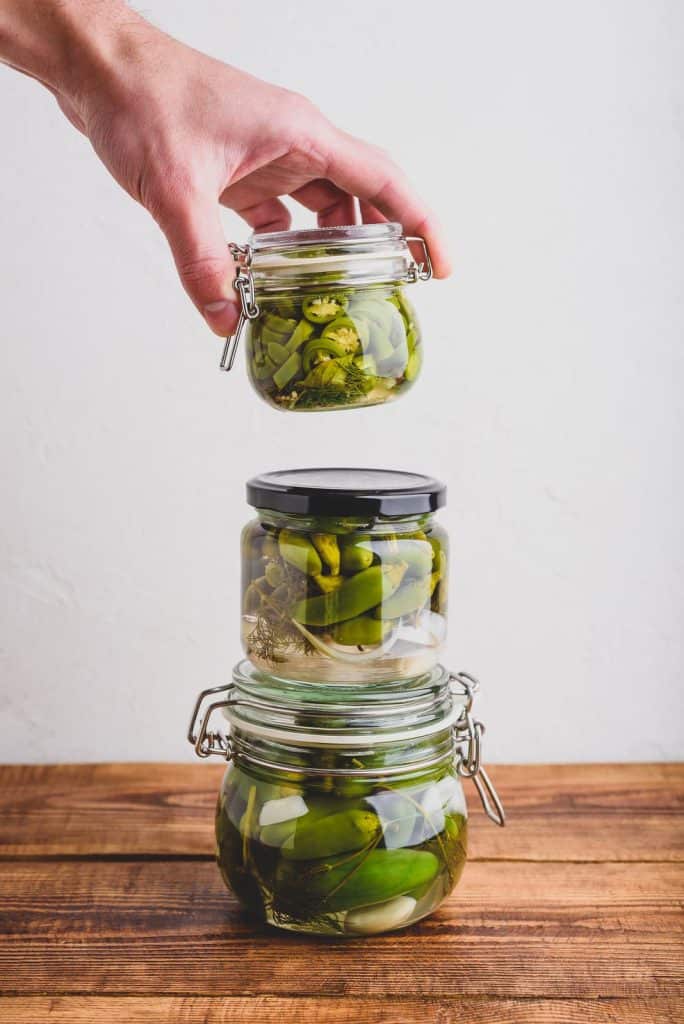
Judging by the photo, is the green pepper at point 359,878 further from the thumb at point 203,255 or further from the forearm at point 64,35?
the forearm at point 64,35

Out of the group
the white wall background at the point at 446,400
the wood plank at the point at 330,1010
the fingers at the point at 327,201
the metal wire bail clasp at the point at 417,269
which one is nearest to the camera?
the wood plank at the point at 330,1010

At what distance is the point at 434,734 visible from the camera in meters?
0.91

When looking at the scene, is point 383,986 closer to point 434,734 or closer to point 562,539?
point 434,734

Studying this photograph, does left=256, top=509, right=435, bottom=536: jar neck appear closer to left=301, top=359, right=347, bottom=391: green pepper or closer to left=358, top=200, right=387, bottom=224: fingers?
left=301, top=359, right=347, bottom=391: green pepper

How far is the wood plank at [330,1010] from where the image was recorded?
2.57ft

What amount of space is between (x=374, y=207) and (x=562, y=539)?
1.53ft

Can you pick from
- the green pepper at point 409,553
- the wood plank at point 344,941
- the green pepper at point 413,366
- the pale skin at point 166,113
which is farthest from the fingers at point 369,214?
the wood plank at point 344,941

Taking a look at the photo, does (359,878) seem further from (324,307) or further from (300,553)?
(324,307)

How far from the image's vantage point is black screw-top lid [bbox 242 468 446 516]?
2.75 ft

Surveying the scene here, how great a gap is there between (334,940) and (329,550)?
0.31 m

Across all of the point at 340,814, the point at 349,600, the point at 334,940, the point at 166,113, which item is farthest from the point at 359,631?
the point at 166,113

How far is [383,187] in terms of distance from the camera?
987 mm

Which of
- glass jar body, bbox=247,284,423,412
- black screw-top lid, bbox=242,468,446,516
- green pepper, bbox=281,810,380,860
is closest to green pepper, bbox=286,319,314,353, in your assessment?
glass jar body, bbox=247,284,423,412

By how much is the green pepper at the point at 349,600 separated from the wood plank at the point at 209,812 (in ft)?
1.14
